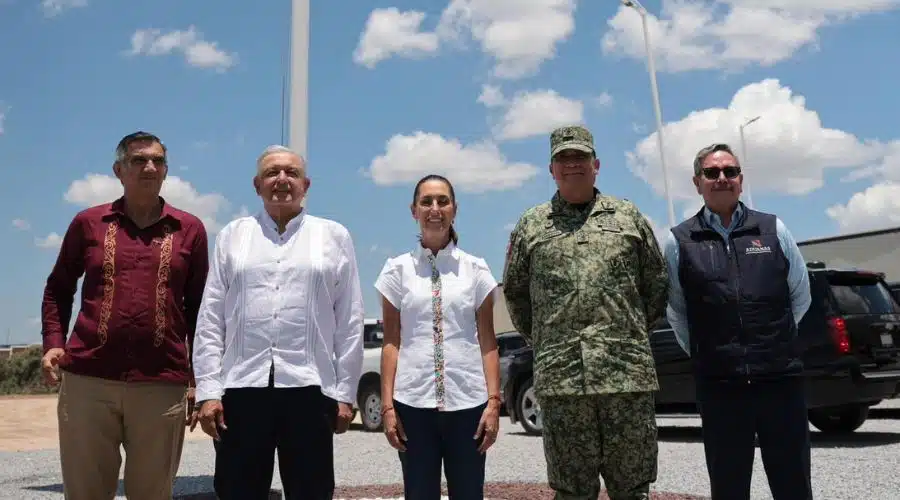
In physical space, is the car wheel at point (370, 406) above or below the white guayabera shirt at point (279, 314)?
below

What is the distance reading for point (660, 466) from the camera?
7992 mm

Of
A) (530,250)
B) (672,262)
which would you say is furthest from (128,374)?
(672,262)

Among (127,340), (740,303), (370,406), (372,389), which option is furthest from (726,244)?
(370,406)

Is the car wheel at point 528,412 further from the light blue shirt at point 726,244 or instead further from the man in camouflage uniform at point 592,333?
the man in camouflage uniform at point 592,333

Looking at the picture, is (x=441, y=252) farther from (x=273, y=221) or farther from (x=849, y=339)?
(x=849, y=339)

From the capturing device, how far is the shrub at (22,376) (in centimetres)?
3216

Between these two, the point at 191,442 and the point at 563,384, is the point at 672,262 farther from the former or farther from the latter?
the point at 191,442

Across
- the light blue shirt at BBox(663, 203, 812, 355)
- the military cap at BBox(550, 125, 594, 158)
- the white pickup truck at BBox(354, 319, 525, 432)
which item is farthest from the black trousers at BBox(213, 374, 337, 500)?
the white pickup truck at BBox(354, 319, 525, 432)

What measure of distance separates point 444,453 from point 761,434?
1.40m

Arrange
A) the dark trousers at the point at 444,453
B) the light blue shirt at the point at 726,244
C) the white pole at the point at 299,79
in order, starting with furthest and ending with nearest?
the white pole at the point at 299,79
the light blue shirt at the point at 726,244
the dark trousers at the point at 444,453

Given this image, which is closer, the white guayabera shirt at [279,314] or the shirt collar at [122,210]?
the white guayabera shirt at [279,314]

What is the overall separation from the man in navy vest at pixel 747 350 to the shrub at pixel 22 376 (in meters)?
32.1

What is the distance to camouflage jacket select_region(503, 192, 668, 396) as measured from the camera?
142 inches

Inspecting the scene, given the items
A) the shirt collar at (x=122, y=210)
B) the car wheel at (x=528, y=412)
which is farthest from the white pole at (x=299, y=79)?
the car wheel at (x=528, y=412)
